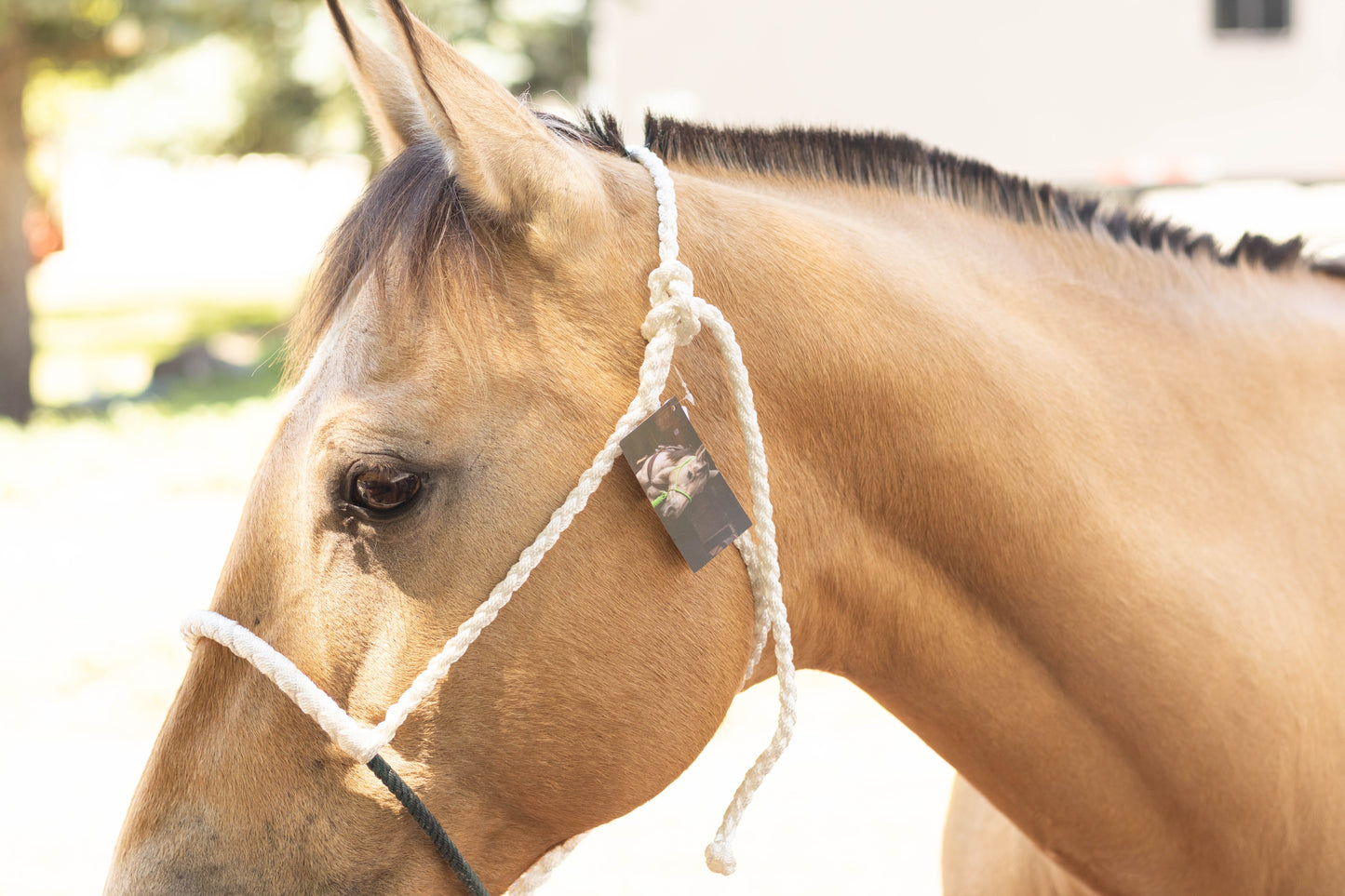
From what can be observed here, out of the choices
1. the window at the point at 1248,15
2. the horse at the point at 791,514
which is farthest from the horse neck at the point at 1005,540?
the window at the point at 1248,15

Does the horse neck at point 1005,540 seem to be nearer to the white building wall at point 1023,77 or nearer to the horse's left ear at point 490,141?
the horse's left ear at point 490,141

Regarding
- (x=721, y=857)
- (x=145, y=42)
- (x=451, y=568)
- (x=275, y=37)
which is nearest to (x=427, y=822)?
(x=451, y=568)

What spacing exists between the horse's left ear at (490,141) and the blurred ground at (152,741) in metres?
1.75

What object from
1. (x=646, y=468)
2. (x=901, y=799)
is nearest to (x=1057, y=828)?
(x=646, y=468)

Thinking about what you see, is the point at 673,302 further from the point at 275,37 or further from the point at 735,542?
the point at 275,37

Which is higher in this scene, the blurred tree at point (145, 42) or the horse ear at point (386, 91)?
the horse ear at point (386, 91)

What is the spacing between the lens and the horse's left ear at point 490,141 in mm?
1203

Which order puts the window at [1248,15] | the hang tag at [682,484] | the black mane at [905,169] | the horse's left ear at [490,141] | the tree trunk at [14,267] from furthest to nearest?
the window at [1248,15] → the tree trunk at [14,267] → the black mane at [905,169] → the hang tag at [682,484] → the horse's left ear at [490,141]

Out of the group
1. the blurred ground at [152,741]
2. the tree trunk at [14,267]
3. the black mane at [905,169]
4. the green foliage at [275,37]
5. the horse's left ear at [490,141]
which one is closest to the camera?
the horse's left ear at [490,141]

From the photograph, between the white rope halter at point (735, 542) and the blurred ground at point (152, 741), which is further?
the blurred ground at point (152, 741)

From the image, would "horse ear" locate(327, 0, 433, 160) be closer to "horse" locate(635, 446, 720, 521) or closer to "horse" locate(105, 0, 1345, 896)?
"horse" locate(105, 0, 1345, 896)

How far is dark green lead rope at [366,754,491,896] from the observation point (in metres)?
1.26

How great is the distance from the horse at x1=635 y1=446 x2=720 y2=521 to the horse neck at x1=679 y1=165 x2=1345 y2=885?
0.42ft

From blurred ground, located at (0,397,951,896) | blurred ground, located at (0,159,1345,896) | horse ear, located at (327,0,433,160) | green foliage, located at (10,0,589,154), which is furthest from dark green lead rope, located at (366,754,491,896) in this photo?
green foliage, located at (10,0,589,154)
